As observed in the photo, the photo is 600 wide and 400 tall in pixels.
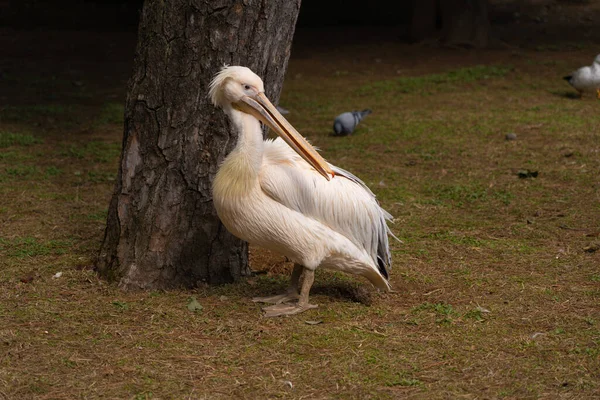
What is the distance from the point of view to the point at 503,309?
4211mm

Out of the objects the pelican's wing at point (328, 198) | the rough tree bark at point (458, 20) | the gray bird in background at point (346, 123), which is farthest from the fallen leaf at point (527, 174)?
the rough tree bark at point (458, 20)

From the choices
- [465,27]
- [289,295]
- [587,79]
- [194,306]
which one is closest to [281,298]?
[289,295]

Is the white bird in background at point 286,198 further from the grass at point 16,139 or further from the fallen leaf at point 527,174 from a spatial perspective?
the grass at point 16,139

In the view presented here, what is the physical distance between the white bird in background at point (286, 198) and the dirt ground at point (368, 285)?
323 millimetres

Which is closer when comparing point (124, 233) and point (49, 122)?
point (124, 233)

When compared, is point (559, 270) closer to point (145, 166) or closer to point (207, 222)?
point (207, 222)

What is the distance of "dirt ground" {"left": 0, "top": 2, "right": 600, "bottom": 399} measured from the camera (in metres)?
3.45

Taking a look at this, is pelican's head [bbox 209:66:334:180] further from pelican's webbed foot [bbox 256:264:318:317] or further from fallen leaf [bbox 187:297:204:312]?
fallen leaf [bbox 187:297:204:312]

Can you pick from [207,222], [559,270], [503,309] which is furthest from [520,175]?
[207,222]

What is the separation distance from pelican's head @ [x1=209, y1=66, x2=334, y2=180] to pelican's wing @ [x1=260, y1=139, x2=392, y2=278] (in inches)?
5.7

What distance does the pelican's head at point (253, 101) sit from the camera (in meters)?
3.92

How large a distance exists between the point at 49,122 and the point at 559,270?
20.2ft

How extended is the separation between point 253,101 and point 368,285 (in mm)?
1394

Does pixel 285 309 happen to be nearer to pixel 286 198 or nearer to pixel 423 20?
pixel 286 198
